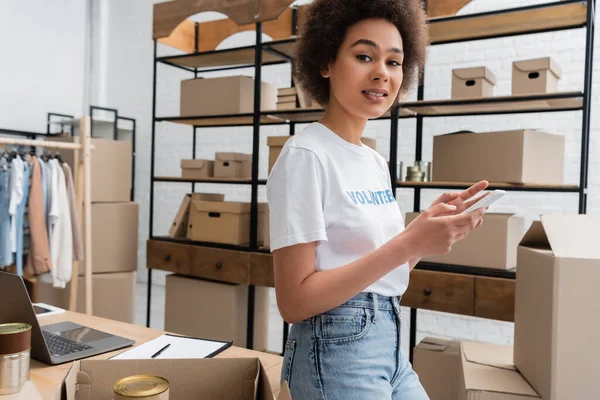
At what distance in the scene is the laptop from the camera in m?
0.91

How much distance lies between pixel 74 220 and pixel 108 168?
27.4 inches

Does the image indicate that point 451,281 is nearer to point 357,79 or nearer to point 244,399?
point 357,79

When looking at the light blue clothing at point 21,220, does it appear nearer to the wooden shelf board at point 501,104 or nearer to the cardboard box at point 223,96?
the cardboard box at point 223,96

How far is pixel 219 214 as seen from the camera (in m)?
3.06

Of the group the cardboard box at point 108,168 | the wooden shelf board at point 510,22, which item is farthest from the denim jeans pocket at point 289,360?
the cardboard box at point 108,168

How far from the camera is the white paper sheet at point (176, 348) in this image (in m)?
1.06

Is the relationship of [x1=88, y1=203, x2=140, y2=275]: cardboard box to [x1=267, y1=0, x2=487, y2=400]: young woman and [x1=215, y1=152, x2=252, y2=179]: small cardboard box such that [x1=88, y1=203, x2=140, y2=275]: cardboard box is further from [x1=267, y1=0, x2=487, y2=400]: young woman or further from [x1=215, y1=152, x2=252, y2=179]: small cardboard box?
[x1=267, y1=0, x2=487, y2=400]: young woman

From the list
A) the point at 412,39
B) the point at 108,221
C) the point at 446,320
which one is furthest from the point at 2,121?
the point at 412,39

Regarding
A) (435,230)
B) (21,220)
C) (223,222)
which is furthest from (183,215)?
(435,230)

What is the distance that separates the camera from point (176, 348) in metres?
1.11

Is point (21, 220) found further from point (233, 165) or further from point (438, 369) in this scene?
point (438, 369)

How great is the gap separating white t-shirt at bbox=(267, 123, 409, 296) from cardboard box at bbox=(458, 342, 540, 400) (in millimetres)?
622

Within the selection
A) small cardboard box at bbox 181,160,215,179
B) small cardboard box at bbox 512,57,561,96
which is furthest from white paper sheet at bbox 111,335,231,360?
small cardboard box at bbox 181,160,215,179

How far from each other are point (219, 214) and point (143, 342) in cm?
190
